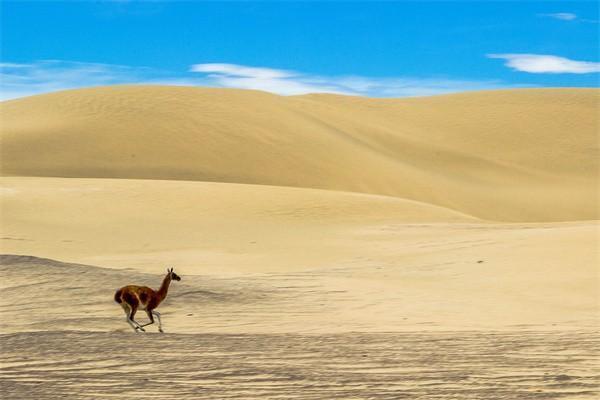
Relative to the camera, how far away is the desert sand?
25.8 ft

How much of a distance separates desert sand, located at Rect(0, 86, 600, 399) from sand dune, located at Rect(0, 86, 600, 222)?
23cm

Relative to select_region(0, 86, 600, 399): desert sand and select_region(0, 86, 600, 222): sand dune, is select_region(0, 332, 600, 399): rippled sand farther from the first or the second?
select_region(0, 86, 600, 222): sand dune

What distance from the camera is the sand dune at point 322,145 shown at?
140 feet

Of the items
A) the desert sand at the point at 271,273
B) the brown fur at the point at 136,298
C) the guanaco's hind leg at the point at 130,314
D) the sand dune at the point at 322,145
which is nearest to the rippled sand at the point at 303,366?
the desert sand at the point at 271,273

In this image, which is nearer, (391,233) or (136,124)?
(391,233)

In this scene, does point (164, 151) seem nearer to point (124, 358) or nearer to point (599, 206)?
→ point (599, 206)

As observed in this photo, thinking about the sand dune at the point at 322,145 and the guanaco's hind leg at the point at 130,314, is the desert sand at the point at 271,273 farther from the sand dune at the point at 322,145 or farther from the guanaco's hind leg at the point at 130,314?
the sand dune at the point at 322,145

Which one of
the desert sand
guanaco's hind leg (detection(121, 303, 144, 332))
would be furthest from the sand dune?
guanaco's hind leg (detection(121, 303, 144, 332))

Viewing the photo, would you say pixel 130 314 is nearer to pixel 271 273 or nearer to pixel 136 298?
pixel 136 298

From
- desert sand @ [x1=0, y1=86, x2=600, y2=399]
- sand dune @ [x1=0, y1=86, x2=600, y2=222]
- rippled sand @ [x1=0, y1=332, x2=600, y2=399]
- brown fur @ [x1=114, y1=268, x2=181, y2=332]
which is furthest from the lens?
sand dune @ [x1=0, y1=86, x2=600, y2=222]

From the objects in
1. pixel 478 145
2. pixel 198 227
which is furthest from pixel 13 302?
pixel 478 145

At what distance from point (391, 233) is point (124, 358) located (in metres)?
13.8

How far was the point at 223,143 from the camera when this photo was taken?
46.2 meters

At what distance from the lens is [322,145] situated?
1981 inches
